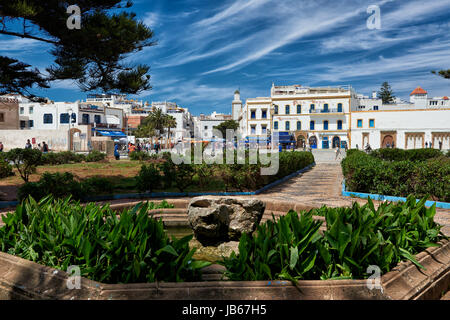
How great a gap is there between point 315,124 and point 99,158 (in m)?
35.3

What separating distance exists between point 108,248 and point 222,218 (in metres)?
2.32

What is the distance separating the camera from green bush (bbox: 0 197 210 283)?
2.76 metres

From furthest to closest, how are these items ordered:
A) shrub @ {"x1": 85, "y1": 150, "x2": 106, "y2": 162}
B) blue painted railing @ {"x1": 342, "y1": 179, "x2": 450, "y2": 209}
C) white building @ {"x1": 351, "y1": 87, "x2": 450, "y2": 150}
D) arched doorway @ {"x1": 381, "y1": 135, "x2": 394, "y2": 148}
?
arched doorway @ {"x1": 381, "y1": 135, "x2": 394, "y2": 148} < white building @ {"x1": 351, "y1": 87, "x2": 450, "y2": 150} < shrub @ {"x1": 85, "y1": 150, "x2": 106, "y2": 162} < blue painted railing @ {"x1": 342, "y1": 179, "x2": 450, "y2": 209}

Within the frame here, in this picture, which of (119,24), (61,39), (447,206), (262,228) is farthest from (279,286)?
(61,39)

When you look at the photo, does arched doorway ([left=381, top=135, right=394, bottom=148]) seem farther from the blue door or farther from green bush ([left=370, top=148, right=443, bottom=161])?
green bush ([left=370, top=148, right=443, bottom=161])

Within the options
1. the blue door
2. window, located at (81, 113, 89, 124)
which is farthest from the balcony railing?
window, located at (81, 113, 89, 124)

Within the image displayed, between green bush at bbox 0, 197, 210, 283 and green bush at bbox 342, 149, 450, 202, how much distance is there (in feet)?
24.0

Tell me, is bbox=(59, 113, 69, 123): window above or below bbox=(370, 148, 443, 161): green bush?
above

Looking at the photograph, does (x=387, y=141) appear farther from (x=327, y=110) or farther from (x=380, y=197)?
(x=380, y=197)

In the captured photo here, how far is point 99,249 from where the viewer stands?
2.96 meters

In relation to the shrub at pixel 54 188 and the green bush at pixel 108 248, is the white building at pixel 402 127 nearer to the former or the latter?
the shrub at pixel 54 188

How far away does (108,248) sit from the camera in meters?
2.82

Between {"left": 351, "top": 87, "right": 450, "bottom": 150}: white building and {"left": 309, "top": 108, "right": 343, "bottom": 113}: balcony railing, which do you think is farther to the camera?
{"left": 309, "top": 108, "right": 343, "bottom": 113}: balcony railing
